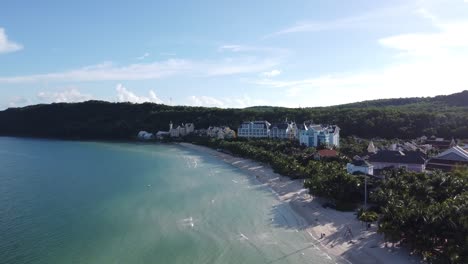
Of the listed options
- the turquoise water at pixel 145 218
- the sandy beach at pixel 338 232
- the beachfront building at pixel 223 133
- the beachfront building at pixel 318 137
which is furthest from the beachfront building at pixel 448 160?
the beachfront building at pixel 223 133

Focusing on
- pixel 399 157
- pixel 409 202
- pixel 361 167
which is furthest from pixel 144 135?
pixel 409 202

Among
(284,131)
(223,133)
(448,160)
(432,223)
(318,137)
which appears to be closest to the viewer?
(432,223)

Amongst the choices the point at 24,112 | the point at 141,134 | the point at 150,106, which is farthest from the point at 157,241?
the point at 24,112

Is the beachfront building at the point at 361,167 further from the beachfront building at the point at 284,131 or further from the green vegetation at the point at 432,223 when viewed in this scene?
the beachfront building at the point at 284,131

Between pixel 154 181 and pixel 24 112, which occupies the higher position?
pixel 24 112

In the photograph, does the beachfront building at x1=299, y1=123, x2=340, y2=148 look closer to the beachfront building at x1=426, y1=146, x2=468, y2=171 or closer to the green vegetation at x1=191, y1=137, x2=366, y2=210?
the green vegetation at x1=191, y1=137, x2=366, y2=210

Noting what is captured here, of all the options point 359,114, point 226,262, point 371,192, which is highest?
point 359,114

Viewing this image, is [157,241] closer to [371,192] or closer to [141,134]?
[371,192]

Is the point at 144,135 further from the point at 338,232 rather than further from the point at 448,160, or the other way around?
the point at 338,232
